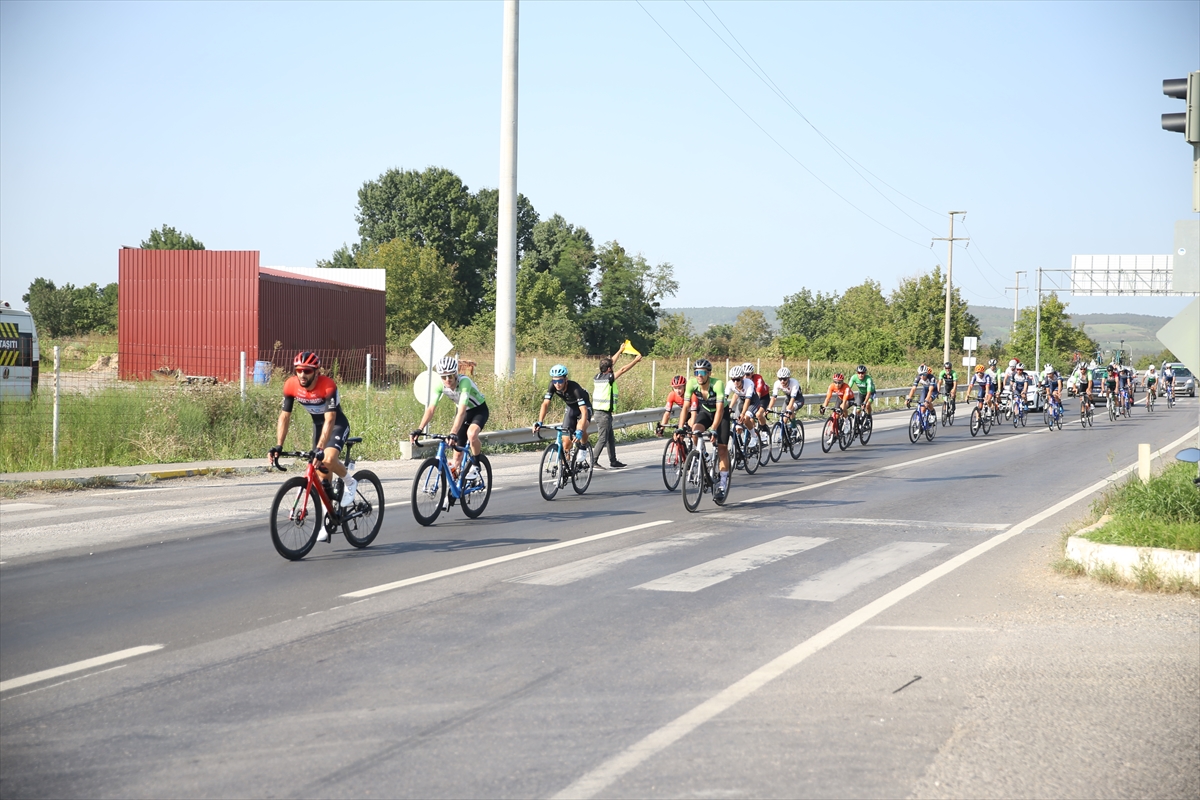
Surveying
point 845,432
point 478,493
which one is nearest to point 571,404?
point 478,493

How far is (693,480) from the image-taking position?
43.8ft

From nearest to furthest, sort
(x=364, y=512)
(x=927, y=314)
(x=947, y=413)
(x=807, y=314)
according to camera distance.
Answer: (x=364, y=512) < (x=947, y=413) < (x=927, y=314) < (x=807, y=314)

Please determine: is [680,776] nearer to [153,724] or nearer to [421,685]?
[421,685]

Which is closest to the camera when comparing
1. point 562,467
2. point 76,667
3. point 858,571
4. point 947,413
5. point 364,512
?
point 76,667

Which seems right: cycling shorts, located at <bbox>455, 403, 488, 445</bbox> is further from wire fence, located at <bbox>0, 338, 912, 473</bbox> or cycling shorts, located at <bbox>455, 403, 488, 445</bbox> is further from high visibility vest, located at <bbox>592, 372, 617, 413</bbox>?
wire fence, located at <bbox>0, 338, 912, 473</bbox>

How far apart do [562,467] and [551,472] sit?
26 centimetres

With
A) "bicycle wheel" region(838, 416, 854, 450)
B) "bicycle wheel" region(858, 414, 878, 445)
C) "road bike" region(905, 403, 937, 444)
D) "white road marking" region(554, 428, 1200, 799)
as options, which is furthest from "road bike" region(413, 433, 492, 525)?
"road bike" region(905, 403, 937, 444)

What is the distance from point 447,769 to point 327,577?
4.53m

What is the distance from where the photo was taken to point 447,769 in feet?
15.2

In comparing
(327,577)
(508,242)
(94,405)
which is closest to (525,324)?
(508,242)

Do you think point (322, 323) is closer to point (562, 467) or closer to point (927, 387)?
point (927, 387)

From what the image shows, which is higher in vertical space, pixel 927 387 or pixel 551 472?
pixel 927 387

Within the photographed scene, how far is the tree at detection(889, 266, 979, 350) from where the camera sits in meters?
91.8

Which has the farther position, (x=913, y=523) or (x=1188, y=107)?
(x=913, y=523)
